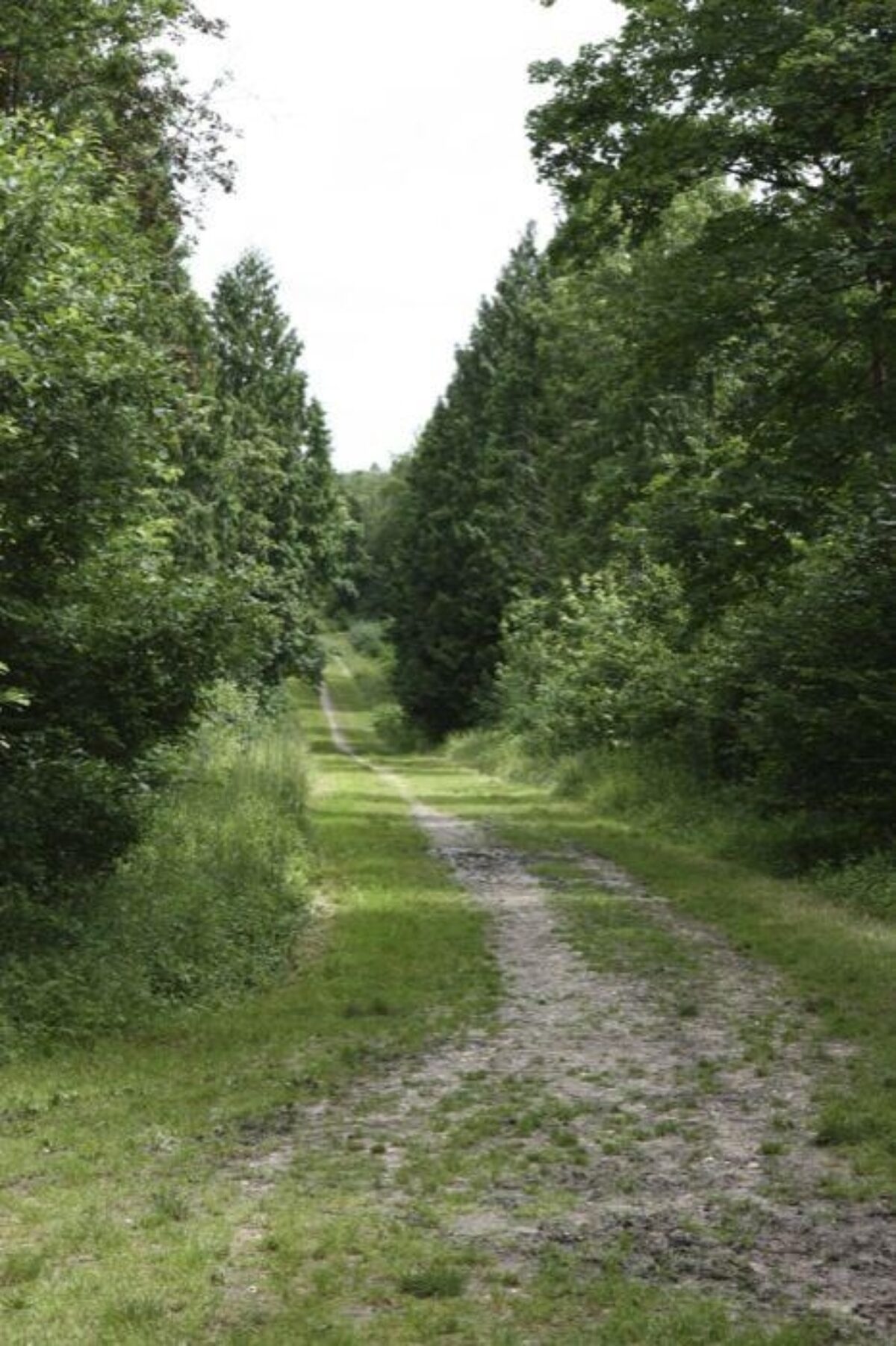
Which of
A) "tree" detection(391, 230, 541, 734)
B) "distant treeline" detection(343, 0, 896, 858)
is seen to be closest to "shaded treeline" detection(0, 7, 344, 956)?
"distant treeline" detection(343, 0, 896, 858)

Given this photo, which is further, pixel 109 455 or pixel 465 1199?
pixel 109 455

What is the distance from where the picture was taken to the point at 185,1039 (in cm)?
948

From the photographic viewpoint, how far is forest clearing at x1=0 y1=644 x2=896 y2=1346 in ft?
16.6

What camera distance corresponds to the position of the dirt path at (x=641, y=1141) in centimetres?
548

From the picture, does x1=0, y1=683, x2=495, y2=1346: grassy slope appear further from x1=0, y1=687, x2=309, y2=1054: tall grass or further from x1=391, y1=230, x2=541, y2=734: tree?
x1=391, y1=230, x2=541, y2=734: tree

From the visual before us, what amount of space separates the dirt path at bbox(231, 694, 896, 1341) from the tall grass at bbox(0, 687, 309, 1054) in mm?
2393

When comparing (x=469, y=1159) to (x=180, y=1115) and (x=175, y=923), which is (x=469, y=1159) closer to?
(x=180, y=1115)

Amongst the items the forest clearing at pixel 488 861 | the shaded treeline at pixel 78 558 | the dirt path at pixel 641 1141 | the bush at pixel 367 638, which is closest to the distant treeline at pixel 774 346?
the forest clearing at pixel 488 861

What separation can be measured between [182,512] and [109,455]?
16.4 m

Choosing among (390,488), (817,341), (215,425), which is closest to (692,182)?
(817,341)

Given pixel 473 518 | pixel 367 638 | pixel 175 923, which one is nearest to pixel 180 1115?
pixel 175 923

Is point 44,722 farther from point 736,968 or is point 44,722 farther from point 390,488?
point 390,488

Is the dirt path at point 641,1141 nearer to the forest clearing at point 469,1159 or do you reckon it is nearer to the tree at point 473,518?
the forest clearing at point 469,1159

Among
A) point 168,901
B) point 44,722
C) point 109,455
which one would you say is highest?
point 109,455
